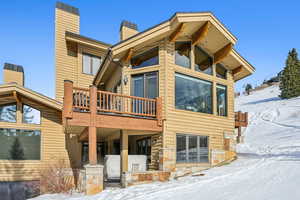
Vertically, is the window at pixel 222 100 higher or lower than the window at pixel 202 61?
lower

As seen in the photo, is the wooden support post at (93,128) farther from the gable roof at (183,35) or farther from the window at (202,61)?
the window at (202,61)

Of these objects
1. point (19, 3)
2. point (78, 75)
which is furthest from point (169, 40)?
point (19, 3)

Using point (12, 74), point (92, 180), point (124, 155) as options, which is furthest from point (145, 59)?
point (12, 74)

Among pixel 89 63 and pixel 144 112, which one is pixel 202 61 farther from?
pixel 89 63

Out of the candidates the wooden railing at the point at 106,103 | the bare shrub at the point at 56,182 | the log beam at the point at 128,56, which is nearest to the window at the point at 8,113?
the bare shrub at the point at 56,182

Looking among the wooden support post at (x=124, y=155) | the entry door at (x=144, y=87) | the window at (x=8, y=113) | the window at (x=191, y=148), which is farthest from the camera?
the window at (x=8, y=113)

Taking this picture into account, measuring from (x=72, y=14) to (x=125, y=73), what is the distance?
813 cm

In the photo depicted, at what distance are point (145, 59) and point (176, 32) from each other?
1.83 m

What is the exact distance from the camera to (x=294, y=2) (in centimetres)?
1293

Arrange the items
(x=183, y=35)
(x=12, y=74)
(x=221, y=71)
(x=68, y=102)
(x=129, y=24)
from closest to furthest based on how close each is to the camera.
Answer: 1. (x=68, y=102)
2. (x=183, y=35)
3. (x=221, y=71)
4. (x=12, y=74)
5. (x=129, y=24)

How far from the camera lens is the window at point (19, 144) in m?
11.6

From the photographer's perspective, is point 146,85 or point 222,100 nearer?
point 146,85

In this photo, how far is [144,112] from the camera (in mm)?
9781

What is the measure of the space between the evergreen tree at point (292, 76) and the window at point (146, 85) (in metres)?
34.1
